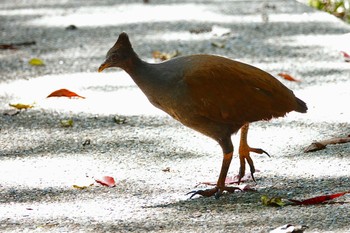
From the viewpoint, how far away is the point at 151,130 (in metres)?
6.64

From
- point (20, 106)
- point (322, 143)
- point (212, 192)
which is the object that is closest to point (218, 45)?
point (20, 106)

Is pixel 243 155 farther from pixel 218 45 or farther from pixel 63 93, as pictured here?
pixel 218 45

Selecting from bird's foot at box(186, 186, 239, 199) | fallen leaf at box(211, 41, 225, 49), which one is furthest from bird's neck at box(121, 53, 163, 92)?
fallen leaf at box(211, 41, 225, 49)

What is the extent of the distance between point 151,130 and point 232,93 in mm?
1605

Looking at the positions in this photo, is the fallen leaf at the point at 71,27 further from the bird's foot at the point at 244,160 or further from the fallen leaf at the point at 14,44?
the bird's foot at the point at 244,160

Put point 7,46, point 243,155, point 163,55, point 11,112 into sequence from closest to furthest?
point 243,155 → point 11,112 → point 163,55 → point 7,46

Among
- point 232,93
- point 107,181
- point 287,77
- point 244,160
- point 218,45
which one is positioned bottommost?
point 107,181

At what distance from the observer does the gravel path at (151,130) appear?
4879mm

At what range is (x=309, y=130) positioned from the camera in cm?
646

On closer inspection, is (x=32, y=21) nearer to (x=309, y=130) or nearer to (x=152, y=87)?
(x=309, y=130)

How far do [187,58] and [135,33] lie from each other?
455 centimetres

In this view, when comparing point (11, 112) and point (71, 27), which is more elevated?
point (71, 27)

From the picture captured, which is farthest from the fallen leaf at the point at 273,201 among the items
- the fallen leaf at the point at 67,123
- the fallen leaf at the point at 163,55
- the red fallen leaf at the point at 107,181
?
the fallen leaf at the point at 163,55

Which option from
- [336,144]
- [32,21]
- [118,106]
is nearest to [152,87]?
[336,144]
